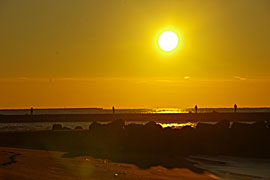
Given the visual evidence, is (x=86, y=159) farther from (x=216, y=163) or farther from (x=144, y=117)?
(x=144, y=117)

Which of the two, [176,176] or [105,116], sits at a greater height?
[105,116]

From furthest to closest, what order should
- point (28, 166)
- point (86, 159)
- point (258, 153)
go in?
point (258, 153) < point (86, 159) < point (28, 166)

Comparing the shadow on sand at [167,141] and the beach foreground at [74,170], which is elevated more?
the shadow on sand at [167,141]

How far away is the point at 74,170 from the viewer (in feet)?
34.5

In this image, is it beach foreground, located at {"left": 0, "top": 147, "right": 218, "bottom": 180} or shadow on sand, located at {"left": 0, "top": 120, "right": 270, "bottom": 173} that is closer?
beach foreground, located at {"left": 0, "top": 147, "right": 218, "bottom": 180}

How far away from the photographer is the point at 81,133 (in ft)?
66.3

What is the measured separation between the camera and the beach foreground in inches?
373

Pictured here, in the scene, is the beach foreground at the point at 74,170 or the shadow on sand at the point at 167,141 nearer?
the beach foreground at the point at 74,170

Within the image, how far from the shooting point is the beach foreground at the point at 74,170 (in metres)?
9.48

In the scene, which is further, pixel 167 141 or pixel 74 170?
pixel 167 141

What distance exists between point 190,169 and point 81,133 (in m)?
8.99

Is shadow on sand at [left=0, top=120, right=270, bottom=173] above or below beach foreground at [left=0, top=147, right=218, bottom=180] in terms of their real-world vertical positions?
above

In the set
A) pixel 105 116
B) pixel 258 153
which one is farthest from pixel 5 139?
pixel 105 116

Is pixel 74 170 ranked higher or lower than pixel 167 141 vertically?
lower
